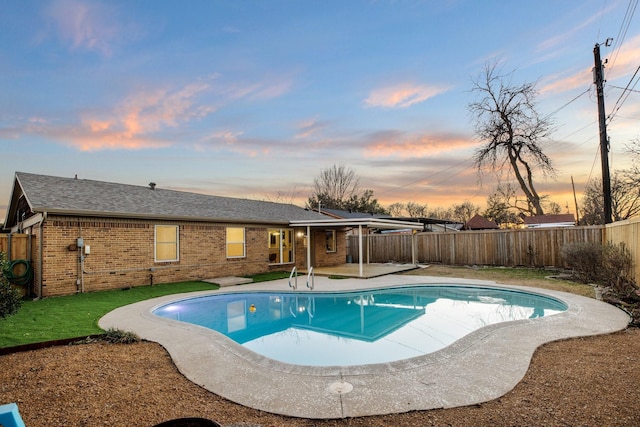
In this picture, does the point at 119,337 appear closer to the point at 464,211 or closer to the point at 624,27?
the point at 624,27

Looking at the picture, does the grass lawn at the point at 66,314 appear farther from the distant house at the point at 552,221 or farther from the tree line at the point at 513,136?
the distant house at the point at 552,221

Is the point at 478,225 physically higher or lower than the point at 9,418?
higher

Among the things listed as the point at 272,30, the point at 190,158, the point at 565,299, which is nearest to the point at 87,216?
the point at 190,158

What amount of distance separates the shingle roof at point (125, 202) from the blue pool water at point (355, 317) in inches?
159

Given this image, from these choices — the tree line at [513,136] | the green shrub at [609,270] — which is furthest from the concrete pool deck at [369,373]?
the tree line at [513,136]

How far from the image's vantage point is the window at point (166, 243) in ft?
40.6

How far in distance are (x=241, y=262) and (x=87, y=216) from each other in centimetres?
601

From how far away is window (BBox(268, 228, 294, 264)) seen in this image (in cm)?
1695

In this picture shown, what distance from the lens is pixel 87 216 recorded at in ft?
34.7

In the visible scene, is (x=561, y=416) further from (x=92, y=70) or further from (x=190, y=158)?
(x=190, y=158)

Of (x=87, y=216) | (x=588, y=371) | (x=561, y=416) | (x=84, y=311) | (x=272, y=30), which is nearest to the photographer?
(x=561, y=416)

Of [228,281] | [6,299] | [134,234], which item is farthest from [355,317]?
[134,234]

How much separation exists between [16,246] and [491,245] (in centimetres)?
1923

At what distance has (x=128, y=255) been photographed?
1139 cm
